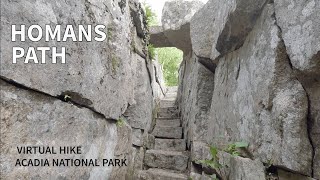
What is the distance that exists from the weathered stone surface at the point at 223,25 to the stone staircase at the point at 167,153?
196cm

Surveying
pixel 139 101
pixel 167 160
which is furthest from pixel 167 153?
pixel 139 101

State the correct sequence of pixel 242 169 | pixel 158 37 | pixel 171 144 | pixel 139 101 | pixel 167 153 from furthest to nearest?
1. pixel 158 37
2. pixel 171 144
3. pixel 167 153
4. pixel 139 101
5. pixel 242 169

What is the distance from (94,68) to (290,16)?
1.67m

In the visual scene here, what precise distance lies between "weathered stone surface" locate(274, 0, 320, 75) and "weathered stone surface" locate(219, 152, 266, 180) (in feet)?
2.73

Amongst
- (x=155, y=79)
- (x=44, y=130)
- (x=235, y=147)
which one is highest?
(x=155, y=79)

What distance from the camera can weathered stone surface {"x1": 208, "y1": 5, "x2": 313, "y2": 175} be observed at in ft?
5.74

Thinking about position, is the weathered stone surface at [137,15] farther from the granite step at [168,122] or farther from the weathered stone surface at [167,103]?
the weathered stone surface at [167,103]

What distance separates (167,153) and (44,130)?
10.9 feet

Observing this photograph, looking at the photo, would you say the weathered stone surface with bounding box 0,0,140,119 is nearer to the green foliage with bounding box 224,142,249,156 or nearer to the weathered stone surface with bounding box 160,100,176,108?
the green foliage with bounding box 224,142,249,156

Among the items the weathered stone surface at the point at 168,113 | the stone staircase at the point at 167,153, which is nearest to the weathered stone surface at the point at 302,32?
the stone staircase at the point at 167,153

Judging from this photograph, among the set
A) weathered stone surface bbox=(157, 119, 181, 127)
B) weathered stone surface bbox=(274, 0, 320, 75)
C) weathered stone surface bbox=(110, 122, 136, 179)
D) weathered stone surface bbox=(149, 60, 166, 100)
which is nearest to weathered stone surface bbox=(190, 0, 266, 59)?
weathered stone surface bbox=(274, 0, 320, 75)

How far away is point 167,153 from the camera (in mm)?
4777

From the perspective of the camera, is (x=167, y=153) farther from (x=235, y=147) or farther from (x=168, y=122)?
(x=235, y=147)

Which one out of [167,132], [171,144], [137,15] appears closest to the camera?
[137,15]
